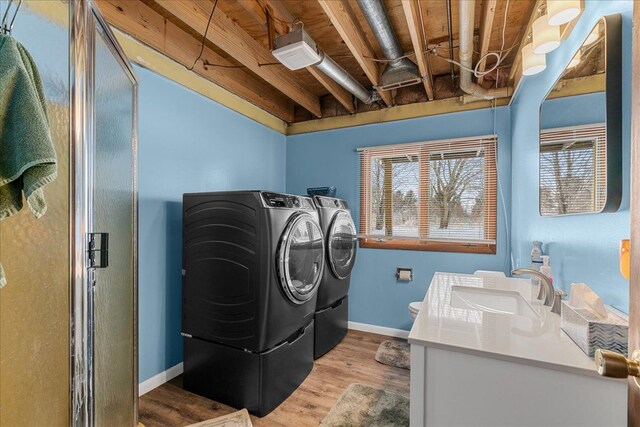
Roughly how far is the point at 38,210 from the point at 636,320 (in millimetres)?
1375

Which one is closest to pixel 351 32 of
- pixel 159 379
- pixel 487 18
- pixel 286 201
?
pixel 487 18

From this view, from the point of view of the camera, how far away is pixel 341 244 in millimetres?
2771

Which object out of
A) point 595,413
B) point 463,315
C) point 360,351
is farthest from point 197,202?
point 595,413

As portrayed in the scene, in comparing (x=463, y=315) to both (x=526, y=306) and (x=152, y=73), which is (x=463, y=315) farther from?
(x=152, y=73)

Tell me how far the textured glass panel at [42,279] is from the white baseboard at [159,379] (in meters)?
1.21

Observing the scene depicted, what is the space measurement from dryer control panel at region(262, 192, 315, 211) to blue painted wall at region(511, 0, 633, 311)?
1498mm

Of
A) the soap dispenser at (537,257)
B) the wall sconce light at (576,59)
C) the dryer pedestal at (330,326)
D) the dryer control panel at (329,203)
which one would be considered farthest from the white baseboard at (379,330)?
the wall sconce light at (576,59)

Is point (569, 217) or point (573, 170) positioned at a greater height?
point (573, 170)

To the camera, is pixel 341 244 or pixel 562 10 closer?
pixel 562 10

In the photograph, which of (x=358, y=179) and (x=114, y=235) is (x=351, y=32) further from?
(x=114, y=235)

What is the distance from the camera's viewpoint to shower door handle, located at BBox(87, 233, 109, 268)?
3.41 feet

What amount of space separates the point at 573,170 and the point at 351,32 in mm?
1568

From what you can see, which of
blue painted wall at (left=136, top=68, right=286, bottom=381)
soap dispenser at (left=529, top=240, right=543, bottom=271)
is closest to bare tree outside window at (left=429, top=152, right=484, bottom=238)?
soap dispenser at (left=529, top=240, right=543, bottom=271)

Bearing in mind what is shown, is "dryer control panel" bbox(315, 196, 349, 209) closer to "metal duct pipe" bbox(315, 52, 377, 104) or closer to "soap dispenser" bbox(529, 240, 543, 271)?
"metal duct pipe" bbox(315, 52, 377, 104)
